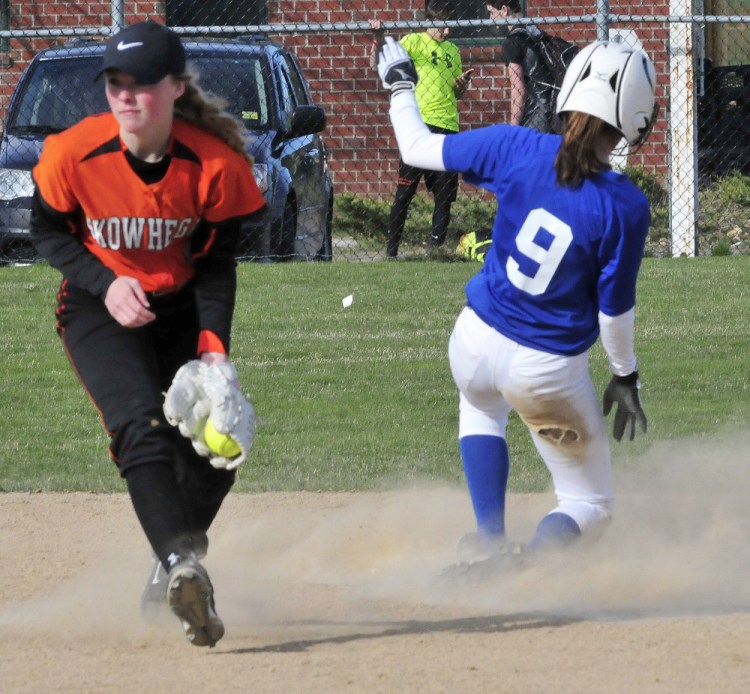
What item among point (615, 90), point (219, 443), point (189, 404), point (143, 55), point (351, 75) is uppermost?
point (143, 55)

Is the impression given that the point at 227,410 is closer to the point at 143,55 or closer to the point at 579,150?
the point at 143,55

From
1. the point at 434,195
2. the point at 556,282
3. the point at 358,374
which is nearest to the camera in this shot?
the point at 556,282

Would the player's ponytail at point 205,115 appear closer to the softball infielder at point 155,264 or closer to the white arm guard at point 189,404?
the softball infielder at point 155,264

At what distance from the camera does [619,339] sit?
4219mm

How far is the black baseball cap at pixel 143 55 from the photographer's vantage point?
148 inches

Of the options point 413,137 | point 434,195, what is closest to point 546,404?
point 413,137

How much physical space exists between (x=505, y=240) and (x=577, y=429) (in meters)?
0.65

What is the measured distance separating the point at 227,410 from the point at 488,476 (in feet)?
3.75

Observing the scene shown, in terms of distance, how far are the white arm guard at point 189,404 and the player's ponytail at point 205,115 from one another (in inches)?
28.2

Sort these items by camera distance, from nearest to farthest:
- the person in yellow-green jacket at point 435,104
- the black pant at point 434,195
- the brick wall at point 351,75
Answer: the black pant at point 434,195
the person in yellow-green jacket at point 435,104
the brick wall at point 351,75

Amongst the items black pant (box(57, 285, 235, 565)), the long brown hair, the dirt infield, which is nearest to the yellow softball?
black pant (box(57, 285, 235, 565))

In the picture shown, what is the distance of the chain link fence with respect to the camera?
35.3ft

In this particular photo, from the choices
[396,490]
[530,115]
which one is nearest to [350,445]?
[396,490]

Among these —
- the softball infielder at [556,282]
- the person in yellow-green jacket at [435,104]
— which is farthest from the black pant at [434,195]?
the softball infielder at [556,282]
